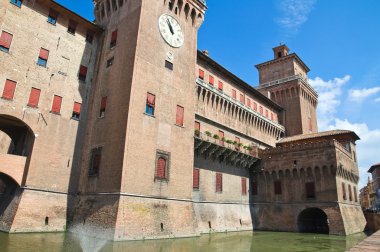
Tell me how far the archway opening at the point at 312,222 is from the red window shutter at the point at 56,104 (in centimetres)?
2549

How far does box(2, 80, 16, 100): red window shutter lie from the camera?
1873 cm

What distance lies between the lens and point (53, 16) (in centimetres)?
2230

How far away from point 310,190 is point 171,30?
69.8ft

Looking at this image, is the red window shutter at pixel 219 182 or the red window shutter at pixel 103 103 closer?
the red window shutter at pixel 103 103

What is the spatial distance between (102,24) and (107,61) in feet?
15.1

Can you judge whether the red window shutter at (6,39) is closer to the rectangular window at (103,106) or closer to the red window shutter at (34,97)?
the red window shutter at (34,97)

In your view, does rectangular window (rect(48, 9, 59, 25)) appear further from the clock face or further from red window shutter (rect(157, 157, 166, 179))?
red window shutter (rect(157, 157, 166, 179))

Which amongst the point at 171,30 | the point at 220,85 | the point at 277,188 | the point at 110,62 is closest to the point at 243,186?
the point at 277,188

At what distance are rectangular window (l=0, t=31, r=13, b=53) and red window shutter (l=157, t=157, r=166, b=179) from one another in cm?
1254

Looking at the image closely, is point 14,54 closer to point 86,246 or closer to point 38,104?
point 38,104

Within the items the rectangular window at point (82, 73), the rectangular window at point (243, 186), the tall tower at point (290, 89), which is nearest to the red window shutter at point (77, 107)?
the rectangular window at point (82, 73)

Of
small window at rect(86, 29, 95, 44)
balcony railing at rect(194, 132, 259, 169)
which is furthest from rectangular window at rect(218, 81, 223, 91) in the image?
small window at rect(86, 29, 95, 44)

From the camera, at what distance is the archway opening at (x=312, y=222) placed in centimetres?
3098

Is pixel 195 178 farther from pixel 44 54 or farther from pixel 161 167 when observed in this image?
pixel 44 54
